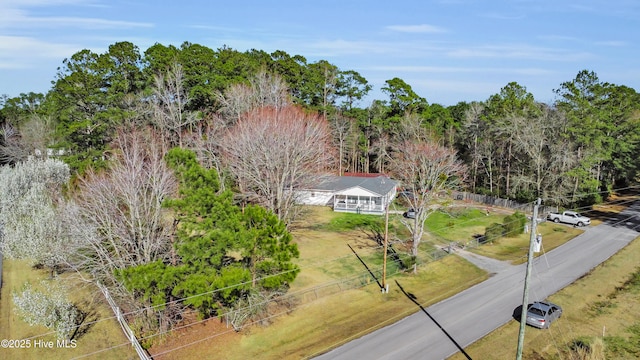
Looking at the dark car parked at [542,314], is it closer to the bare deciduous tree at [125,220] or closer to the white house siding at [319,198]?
the bare deciduous tree at [125,220]

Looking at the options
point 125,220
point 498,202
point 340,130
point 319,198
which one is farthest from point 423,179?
point 340,130

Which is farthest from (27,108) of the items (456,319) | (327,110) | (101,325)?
(456,319)

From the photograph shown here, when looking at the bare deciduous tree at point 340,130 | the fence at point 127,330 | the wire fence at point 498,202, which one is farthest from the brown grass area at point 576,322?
the bare deciduous tree at point 340,130

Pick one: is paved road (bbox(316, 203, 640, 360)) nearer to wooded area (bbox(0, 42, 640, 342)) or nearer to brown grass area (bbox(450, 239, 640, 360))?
brown grass area (bbox(450, 239, 640, 360))

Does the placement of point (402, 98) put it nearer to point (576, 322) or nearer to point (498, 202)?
point (498, 202)

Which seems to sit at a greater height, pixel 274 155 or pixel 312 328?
pixel 274 155

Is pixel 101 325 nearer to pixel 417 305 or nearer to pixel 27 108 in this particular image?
pixel 417 305
